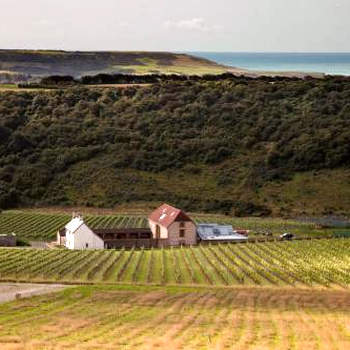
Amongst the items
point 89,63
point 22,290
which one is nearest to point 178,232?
point 22,290

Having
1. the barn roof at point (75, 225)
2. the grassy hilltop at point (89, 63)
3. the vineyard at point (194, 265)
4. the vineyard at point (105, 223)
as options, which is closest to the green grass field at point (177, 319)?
the vineyard at point (194, 265)

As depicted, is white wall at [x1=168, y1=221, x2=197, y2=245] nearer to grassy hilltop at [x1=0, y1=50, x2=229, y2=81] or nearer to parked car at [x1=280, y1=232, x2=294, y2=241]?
parked car at [x1=280, y1=232, x2=294, y2=241]

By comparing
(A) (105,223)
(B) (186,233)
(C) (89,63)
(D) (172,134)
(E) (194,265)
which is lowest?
(A) (105,223)

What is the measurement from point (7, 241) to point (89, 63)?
113846mm

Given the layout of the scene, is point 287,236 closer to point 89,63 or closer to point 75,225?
point 75,225

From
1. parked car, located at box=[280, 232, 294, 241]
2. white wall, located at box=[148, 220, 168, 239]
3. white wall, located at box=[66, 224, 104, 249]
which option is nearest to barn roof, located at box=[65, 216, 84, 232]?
white wall, located at box=[66, 224, 104, 249]

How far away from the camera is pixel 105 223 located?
66.3 metres

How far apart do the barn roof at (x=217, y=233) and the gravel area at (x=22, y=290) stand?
20.9 meters

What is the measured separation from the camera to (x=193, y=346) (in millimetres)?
24094

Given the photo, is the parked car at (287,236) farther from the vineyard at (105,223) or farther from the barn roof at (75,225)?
the barn roof at (75,225)

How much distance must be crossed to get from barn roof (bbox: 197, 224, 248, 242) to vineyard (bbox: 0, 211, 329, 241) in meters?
2.22

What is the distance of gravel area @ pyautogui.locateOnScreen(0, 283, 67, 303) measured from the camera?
118ft

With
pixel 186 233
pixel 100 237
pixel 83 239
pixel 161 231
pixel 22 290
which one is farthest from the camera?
pixel 161 231

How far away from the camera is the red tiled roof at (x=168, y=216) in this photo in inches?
2365
